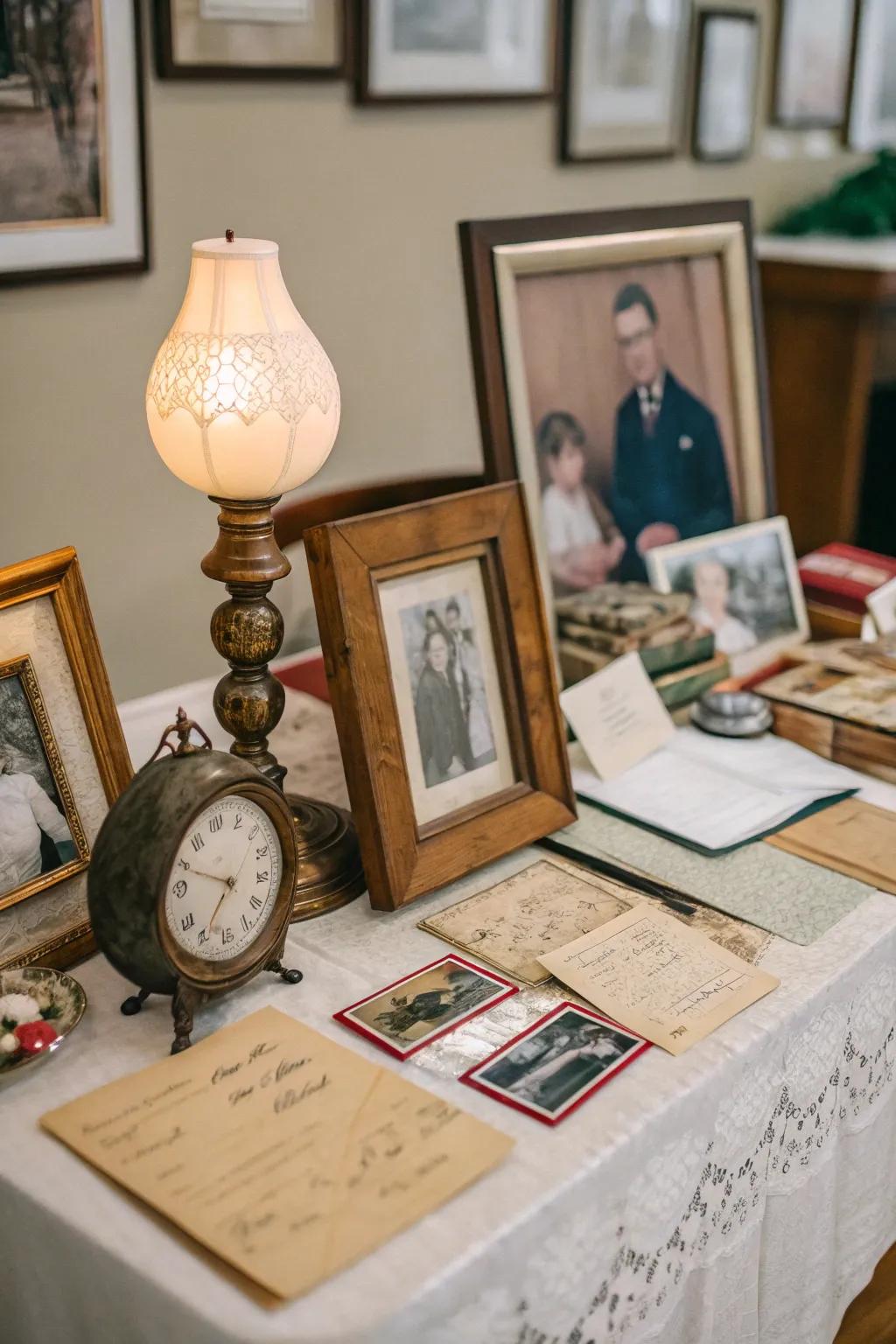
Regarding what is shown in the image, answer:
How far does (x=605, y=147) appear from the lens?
242 cm

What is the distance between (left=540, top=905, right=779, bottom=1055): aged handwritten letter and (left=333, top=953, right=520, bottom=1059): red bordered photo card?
2.6 inches

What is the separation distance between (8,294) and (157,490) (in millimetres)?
374

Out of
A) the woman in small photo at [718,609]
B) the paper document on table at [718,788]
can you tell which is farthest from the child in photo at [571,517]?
the paper document on table at [718,788]

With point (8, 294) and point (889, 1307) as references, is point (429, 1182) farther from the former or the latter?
point (8, 294)

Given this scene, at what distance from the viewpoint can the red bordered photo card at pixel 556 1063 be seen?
966 millimetres

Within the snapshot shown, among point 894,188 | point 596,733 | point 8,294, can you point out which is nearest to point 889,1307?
point 596,733

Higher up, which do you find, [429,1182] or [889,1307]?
[429,1182]

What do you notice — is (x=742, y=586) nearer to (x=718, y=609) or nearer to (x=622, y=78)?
(x=718, y=609)

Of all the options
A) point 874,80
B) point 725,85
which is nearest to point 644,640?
point 725,85

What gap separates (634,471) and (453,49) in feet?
2.77

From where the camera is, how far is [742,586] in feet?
5.86

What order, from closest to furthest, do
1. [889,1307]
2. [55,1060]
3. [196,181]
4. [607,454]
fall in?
[55,1060] → [889,1307] → [607,454] → [196,181]

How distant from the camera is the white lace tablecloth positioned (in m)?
0.82

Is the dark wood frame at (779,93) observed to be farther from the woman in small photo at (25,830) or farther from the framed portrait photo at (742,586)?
the woman in small photo at (25,830)
